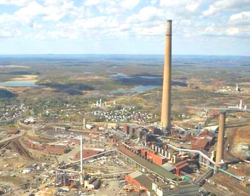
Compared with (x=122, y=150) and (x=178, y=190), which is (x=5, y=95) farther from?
(x=178, y=190)

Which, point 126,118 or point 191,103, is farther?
point 191,103

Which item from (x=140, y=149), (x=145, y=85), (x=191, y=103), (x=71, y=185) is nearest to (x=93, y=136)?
(x=140, y=149)

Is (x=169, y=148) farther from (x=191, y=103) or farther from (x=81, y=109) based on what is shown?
(x=191, y=103)

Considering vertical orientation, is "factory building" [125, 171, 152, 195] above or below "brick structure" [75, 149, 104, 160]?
above

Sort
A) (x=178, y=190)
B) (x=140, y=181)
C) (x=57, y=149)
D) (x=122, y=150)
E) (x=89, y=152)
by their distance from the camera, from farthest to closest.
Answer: (x=57, y=149), (x=89, y=152), (x=122, y=150), (x=140, y=181), (x=178, y=190)

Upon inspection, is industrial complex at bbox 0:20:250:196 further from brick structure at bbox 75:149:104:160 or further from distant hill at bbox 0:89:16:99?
distant hill at bbox 0:89:16:99

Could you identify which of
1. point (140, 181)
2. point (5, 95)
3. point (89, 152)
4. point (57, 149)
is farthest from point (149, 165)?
point (5, 95)

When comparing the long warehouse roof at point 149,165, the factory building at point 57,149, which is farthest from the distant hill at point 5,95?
the long warehouse roof at point 149,165

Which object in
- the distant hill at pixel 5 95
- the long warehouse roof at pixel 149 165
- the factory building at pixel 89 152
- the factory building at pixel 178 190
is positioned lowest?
the distant hill at pixel 5 95

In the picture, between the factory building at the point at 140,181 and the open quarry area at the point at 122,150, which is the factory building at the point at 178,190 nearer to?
the open quarry area at the point at 122,150

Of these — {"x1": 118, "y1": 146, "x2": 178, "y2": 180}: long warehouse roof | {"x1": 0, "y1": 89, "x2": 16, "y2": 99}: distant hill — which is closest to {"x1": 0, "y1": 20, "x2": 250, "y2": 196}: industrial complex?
{"x1": 118, "y1": 146, "x2": 178, "y2": 180}: long warehouse roof

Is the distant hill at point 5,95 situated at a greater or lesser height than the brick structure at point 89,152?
lesser
